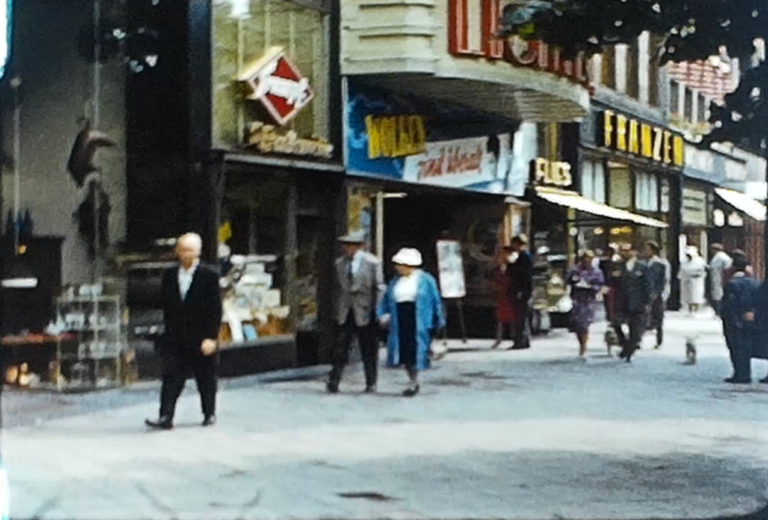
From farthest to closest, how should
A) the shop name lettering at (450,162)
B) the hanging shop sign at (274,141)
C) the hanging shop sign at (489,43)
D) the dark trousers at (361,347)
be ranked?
the shop name lettering at (450,162), the hanging shop sign at (274,141), the dark trousers at (361,347), the hanging shop sign at (489,43)

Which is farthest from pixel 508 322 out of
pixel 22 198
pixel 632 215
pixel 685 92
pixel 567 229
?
pixel 22 198

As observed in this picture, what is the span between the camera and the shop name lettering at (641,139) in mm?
6375

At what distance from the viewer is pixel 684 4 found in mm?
5344

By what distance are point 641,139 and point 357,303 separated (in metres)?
1.75

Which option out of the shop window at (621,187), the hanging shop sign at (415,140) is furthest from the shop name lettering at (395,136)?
the shop window at (621,187)

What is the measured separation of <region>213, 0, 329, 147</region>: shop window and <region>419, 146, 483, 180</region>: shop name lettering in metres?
0.73

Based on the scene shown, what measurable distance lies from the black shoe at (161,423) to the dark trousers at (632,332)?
3008 mm

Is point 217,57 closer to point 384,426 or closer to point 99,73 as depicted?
point 99,73

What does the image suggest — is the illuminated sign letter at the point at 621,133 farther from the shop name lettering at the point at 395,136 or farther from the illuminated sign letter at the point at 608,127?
the shop name lettering at the point at 395,136

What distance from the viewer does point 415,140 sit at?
269 inches

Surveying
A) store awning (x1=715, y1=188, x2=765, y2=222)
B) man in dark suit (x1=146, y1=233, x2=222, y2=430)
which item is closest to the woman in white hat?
man in dark suit (x1=146, y1=233, x2=222, y2=430)

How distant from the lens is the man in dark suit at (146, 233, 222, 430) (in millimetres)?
5570

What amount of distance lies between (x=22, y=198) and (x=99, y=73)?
601 millimetres

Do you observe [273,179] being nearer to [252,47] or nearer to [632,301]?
[252,47]
